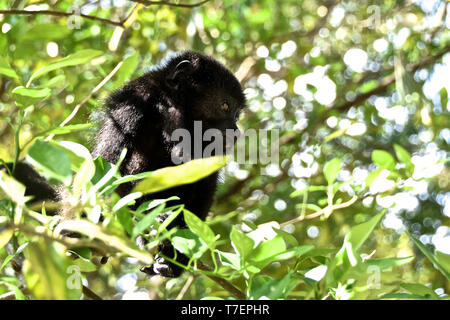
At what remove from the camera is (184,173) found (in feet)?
3.54

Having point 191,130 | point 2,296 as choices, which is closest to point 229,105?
point 191,130

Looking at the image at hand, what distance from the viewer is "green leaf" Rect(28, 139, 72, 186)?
3.53 feet

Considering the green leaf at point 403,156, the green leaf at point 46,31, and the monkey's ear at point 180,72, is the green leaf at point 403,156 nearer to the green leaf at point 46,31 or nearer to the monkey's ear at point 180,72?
the green leaf at point 46,31

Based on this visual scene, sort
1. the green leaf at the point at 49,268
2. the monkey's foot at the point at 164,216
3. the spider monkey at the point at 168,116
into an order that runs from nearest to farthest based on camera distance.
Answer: the green leaf at the point at 49,268, the monkey's foot at the point at 164,216, the spider monkey at the point at 168,116

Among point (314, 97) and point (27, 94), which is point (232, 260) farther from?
point (314, 97)

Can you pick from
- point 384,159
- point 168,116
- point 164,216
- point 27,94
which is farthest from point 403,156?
point 168,116

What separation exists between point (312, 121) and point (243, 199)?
0.87 m

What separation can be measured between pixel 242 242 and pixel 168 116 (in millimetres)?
1770

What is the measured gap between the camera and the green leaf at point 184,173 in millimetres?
1068

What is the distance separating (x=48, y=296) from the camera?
968 millimetres

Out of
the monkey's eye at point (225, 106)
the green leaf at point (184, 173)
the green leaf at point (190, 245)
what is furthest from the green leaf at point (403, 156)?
the monkey's eye at point (225, 106)

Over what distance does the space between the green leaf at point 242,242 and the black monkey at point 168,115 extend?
3.77ft

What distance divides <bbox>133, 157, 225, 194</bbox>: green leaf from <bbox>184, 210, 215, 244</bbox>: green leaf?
5.8 inches

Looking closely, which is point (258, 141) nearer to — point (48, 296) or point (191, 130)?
point (191, 130)
